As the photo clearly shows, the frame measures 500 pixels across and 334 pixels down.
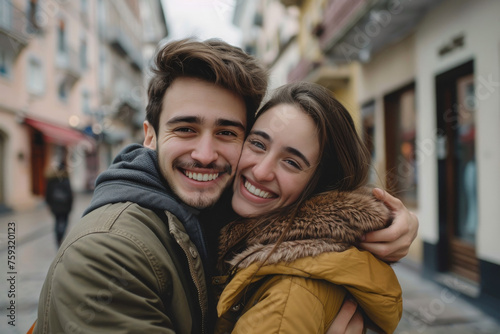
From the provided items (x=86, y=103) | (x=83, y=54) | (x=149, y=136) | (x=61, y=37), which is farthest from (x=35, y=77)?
(x=149, y=136)

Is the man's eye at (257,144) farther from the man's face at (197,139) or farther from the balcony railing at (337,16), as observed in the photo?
the balcony railing at (337,16)

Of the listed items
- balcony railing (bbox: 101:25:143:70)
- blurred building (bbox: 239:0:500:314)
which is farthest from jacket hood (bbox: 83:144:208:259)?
balcony railing (bbox: 101:25:143:70)

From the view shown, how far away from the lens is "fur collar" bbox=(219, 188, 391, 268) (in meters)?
1.34

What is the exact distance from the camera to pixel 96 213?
119cm

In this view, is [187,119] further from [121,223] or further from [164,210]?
[121,223]

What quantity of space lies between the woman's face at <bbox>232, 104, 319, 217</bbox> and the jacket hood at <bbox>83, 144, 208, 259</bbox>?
0.33 m

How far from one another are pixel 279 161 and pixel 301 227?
0.40 meters

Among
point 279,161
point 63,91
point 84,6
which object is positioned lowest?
point 279,161

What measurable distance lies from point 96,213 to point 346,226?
102 centimetres

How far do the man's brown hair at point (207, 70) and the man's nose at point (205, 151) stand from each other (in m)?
0.31

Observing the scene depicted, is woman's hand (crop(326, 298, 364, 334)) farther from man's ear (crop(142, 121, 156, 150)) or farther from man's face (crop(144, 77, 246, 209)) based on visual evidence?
man's ear (crop(142, 121, 156, 150))

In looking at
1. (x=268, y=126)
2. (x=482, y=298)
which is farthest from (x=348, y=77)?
(x=268, y=126)

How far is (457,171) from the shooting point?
5.06 metres

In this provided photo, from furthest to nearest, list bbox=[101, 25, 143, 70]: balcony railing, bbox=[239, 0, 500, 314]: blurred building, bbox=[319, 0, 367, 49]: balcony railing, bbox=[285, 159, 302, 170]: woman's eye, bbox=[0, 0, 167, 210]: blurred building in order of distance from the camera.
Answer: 1. bbox=[101, 25, 143, 70]: balcony railing
2. bbox=[0, 0, 167, 210]: blurred building
3. bbox=[319, 0, 367, 49]: balcony railing
4. bbox=[239, 0, 500, 314]: blurred building
5. bbox=[285, 159, 302, 170]: woman's eye
